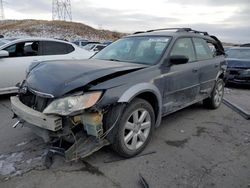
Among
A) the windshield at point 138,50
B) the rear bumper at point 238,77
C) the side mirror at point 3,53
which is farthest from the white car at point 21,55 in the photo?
the rear bumper at point 238,77

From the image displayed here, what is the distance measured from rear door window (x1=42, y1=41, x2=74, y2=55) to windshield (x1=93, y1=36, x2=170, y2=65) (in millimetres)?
2832

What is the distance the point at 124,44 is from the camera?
16.8ft

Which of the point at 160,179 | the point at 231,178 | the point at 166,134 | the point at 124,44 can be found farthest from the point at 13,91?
the point at 231,178

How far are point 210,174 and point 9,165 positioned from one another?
2.48 m

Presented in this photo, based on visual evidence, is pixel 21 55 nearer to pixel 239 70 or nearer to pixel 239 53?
pixel 239 70

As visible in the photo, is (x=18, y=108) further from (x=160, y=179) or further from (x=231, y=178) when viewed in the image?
(x=231, y=178)

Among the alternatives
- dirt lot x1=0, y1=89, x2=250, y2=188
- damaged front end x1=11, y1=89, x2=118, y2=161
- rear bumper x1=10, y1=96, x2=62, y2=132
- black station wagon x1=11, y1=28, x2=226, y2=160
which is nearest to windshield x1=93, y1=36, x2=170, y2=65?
black station wagon x1=11, y1=28, x2=226, y2=160

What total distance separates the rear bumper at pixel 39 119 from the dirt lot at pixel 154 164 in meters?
0.56

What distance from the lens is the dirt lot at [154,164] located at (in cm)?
321

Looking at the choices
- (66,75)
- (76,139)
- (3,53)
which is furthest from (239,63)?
(76,139)

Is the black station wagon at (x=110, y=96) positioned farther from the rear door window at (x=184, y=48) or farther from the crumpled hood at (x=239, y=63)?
the crumpled hood at (x=239, y=63)

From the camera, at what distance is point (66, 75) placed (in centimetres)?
350

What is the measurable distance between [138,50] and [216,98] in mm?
2686

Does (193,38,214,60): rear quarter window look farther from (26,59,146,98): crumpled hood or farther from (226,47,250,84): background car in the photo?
(226,47,250,84): background car
